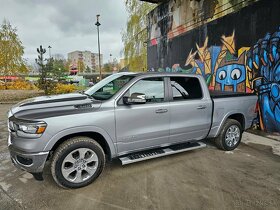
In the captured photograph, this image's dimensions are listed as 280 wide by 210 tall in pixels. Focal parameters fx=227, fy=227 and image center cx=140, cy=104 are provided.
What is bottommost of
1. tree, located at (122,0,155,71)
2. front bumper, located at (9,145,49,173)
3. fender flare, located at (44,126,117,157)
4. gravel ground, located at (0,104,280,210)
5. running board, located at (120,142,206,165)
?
gravel ground, located at (0,104,280,210)

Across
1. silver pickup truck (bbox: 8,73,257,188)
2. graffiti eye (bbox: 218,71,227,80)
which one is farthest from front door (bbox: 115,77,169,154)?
graffiti eye (bbox: 218,71,227,80)

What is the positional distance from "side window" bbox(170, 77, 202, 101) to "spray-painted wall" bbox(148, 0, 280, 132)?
10.3ft

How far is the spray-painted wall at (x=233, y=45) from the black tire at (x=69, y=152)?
5.52 m

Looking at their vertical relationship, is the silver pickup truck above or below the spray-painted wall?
below

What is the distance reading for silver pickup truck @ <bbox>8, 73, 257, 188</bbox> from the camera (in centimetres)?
334

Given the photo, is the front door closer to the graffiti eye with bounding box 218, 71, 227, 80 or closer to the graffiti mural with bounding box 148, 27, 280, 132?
the graffiti mural with bounding box 148, 27, 280, 132

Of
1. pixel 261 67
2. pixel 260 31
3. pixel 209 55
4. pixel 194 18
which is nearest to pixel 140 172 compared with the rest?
pixel 261 67

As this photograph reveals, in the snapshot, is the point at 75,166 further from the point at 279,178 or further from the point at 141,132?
the point at 279,178

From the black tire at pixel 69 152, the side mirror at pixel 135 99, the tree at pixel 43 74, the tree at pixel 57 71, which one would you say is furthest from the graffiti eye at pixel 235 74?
the tree at pixel 57 71

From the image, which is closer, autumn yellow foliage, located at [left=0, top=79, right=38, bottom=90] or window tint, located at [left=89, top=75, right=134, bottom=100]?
window tint, located at [left=89, top=75, right=134, bottom=100]

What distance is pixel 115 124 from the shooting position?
3768mm

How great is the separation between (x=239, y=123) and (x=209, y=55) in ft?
14.3

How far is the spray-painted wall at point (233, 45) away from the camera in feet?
21.8

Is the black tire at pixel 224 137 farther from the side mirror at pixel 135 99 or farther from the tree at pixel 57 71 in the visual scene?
the tree at pixel 57 71
